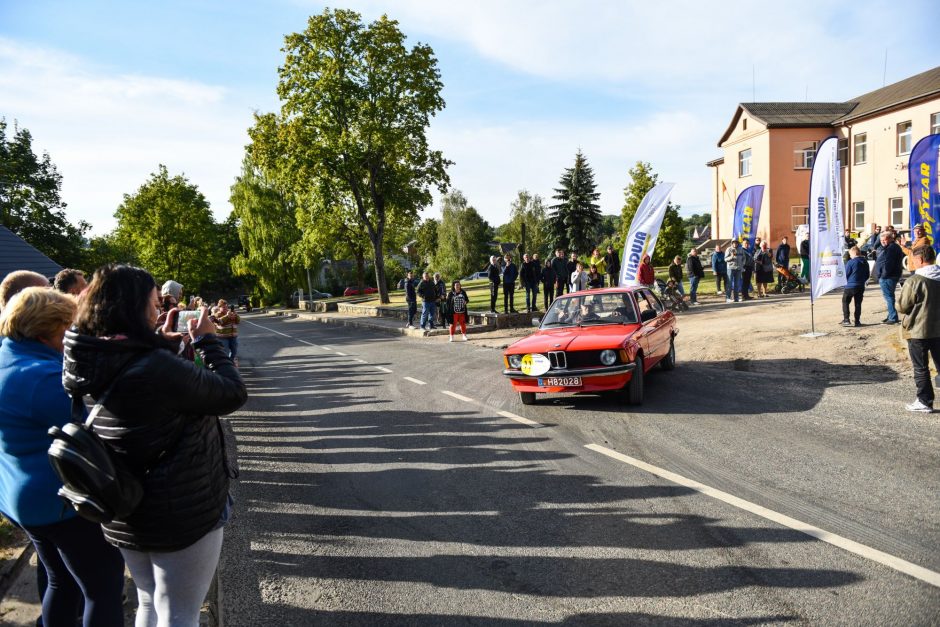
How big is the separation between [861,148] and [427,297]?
30935 millimetres

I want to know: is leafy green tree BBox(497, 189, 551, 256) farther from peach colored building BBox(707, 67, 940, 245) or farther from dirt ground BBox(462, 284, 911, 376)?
dirt ground BBox(462, 284, 911, 376)

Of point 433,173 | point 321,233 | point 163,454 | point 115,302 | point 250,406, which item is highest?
point 433,173

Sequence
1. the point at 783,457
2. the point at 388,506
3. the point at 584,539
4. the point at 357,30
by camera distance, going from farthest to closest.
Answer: the point at 357,30 → the point at 783,457 → the point at 388,506 → the point at 584,539

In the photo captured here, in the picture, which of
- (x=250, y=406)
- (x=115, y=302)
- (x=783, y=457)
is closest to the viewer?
(x=115, y=302)

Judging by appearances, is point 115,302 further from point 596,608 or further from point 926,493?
point 926,493

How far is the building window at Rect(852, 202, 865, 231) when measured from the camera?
35828 millimetres

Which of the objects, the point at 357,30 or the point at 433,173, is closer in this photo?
the point at 357,30

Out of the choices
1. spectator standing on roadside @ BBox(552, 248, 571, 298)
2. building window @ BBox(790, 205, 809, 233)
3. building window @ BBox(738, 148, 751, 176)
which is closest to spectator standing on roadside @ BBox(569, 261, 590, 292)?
spectator standing on roadside @ BBox(552, 248, 571, 298)

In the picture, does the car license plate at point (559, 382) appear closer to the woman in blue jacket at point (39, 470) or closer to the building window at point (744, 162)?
the woman in blue jacket at point (39, 470)

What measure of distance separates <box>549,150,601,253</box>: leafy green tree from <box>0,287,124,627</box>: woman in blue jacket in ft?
163

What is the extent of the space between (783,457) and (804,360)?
5851mm

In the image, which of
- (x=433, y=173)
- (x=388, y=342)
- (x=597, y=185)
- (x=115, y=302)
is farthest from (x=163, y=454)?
(x=597, y=185)

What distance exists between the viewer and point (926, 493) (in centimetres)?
464

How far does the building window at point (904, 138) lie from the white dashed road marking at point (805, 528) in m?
36.5
